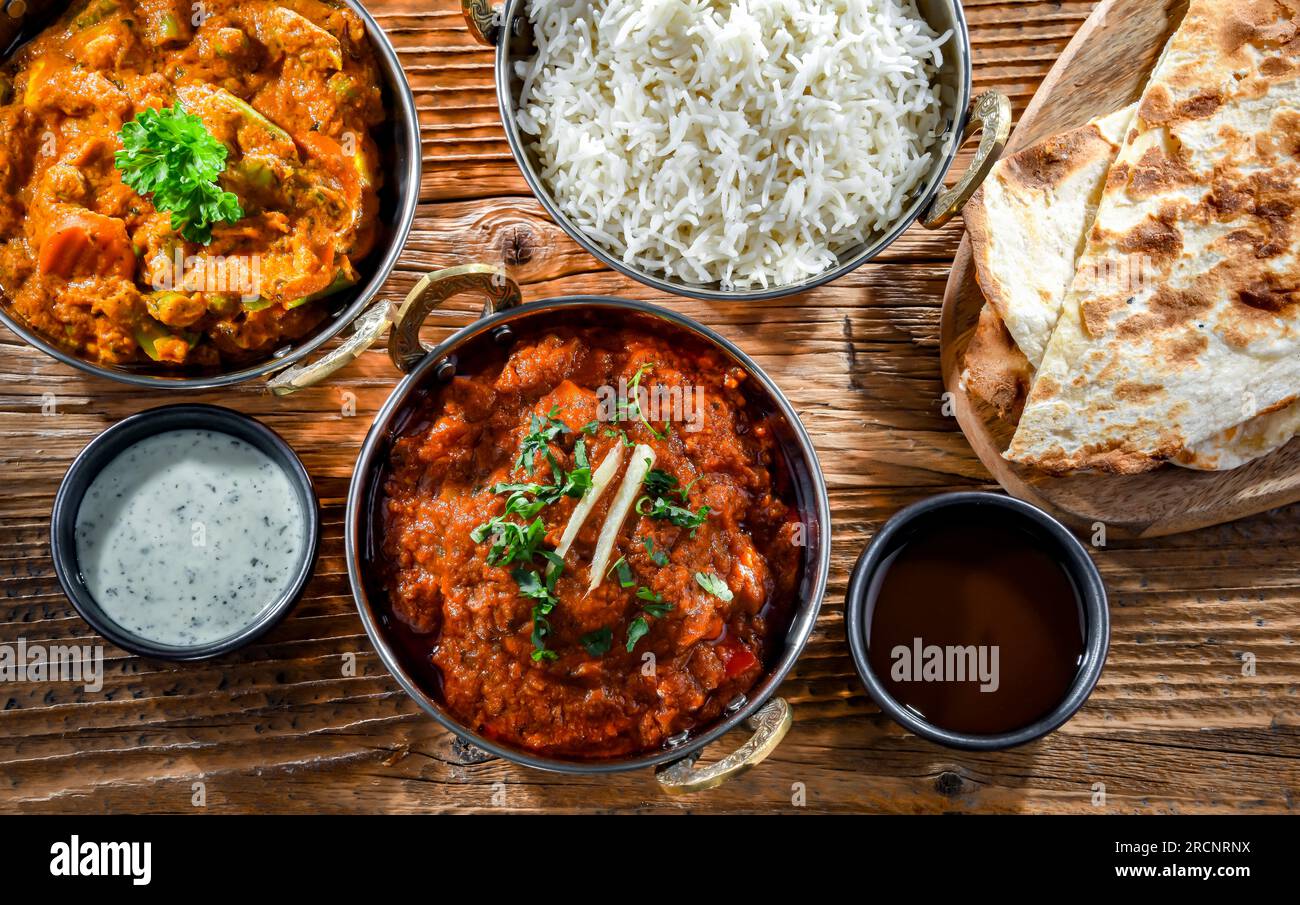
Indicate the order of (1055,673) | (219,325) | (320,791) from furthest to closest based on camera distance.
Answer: (320,791)
(1055,673)
(219,325)

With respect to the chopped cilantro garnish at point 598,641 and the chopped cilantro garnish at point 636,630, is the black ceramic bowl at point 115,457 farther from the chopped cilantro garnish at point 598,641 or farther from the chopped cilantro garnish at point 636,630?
the chopped cilantro garnish at point 636,630

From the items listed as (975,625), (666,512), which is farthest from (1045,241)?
(666,512)

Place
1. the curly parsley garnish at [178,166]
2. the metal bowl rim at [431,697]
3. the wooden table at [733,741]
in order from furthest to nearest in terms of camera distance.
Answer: the wooden table at [733,741] → the metal bowl rim at [431,697] → the curly parsley garnish at [178,166]

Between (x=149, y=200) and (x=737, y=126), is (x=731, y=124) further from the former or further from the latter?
(x=149, y=200)

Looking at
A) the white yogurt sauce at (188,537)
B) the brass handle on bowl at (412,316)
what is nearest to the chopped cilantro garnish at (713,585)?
the brass handle on bowl at (412,316)

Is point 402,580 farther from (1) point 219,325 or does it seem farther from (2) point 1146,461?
(2) point 1146,461
